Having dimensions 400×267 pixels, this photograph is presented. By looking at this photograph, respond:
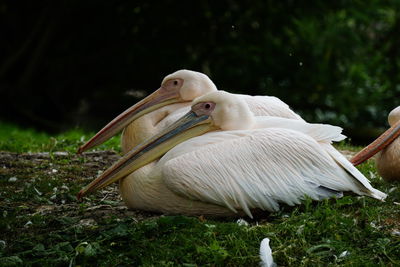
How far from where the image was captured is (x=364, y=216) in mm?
4492

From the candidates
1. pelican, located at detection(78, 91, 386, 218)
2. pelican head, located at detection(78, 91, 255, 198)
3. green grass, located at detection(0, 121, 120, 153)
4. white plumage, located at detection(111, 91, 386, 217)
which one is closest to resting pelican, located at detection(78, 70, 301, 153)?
pelican head, located at detection(78, 91, 255, 198)

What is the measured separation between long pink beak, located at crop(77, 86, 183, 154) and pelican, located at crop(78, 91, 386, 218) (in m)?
0.88

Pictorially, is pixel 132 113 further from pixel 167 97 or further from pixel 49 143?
pixel 49 143

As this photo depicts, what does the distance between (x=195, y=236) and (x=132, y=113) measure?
1920 millimetres

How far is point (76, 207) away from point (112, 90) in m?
5.70

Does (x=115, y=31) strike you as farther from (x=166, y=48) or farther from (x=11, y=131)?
(x=11, y=131)

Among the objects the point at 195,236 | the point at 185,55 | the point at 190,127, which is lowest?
the point at 195,236

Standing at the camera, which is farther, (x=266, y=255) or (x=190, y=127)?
(x=190, y=127)

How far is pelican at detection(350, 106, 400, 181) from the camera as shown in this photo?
5.57 meters

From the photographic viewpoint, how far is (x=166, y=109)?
6027mm

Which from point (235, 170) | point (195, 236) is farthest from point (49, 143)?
point (195, 236)

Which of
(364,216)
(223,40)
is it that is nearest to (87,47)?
(223,40)

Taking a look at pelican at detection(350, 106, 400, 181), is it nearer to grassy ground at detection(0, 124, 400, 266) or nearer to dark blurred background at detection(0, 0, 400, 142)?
grassy ground at detection(0, 124, 400, 266)

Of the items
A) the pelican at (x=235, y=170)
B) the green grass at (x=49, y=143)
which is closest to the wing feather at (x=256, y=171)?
the pelican at (x=235, y=170)
